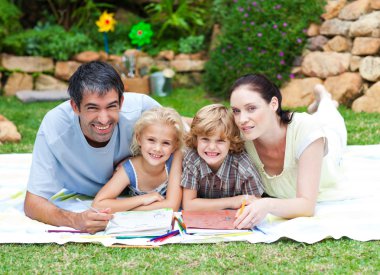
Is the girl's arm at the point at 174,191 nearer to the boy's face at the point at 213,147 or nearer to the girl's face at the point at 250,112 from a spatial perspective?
the boy's face at the point at 213,147

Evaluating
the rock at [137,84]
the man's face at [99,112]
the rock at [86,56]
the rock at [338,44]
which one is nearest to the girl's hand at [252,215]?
the man's face at [99,112]

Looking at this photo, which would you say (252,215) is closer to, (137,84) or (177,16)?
(137,84)

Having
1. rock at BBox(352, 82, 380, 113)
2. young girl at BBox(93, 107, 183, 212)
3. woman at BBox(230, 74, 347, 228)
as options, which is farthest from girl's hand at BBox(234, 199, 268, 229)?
rock at BBox(352, 82, 380, 113)

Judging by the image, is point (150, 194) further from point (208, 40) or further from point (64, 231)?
point (208, 40)

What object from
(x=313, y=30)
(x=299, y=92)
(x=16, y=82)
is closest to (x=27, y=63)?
(x=16, y=82)

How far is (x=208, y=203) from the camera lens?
3822mm

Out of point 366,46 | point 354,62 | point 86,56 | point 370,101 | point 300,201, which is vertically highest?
point 366,46

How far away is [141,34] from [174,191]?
6.80 m

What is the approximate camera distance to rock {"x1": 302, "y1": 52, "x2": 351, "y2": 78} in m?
8.07

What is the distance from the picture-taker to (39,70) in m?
9.90

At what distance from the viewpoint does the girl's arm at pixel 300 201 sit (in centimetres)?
346

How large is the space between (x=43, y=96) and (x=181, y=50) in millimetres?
2605

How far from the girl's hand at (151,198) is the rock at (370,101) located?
4448mm

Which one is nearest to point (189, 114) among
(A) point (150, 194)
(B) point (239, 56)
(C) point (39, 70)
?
(B) point (239, 56)
